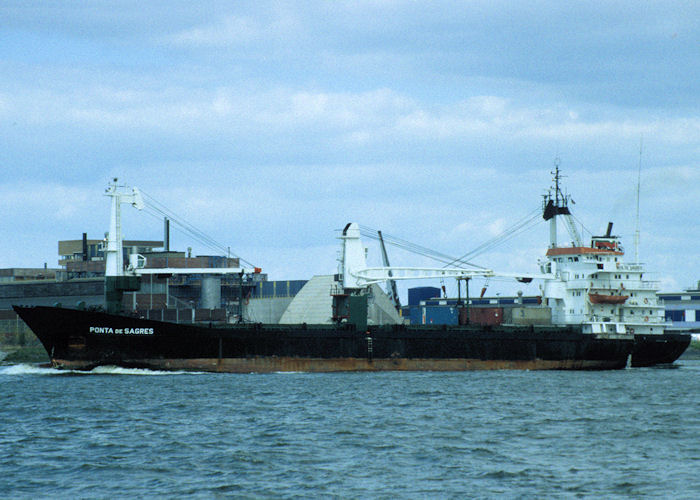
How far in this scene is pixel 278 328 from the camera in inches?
2109

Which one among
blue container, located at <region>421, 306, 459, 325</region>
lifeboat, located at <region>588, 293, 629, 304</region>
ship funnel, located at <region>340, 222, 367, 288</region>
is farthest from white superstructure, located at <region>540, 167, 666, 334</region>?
blue container, located at <region>421, 306, 459, 325</region>

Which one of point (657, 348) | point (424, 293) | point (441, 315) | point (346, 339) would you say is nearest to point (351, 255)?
point (346, 339)

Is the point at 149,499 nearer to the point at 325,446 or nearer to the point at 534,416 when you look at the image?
the point at 325,446

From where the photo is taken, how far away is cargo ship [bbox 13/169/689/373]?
50.2 metres

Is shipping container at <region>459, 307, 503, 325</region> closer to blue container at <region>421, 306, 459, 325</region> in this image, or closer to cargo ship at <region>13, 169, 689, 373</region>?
cargo ship at <region>13, 169, 689, 373</region>

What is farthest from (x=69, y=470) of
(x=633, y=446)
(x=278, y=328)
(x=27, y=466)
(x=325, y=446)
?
(x=278, y=328)

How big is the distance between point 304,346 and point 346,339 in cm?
271

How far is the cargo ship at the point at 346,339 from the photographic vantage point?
50.2 meters

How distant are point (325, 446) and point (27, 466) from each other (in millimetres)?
8307

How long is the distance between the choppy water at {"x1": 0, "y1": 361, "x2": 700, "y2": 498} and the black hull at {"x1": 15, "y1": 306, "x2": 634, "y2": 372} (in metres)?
4.77

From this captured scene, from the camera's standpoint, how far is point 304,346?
53.4 m

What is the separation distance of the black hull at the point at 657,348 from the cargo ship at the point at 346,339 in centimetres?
9

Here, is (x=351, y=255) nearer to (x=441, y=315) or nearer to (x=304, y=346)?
(x=304, y=346)

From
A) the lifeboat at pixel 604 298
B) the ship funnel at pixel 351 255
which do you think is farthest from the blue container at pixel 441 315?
the ship funnel at pixel 351 255
